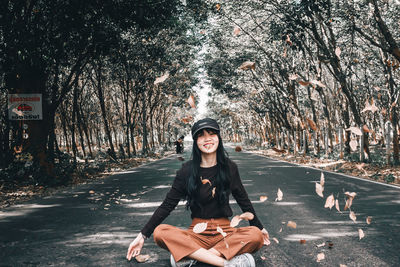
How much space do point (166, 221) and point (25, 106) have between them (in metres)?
7.54

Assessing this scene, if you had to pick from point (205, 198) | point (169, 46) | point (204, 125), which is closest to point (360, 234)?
point (205, 198)

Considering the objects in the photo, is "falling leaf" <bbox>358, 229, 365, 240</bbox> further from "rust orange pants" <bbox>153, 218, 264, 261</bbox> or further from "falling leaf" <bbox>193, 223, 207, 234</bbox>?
"falling leaf" <bbox>193, 223, 207, 234</bbox>

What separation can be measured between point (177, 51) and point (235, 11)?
838 cm

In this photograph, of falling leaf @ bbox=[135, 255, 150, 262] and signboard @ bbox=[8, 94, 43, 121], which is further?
signboard @ bbox=[8, 94, 43, 121]

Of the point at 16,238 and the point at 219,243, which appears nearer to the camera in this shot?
the point at 219,243

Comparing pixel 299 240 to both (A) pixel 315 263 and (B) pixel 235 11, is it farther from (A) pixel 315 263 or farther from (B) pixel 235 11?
(B) pixel 235 11

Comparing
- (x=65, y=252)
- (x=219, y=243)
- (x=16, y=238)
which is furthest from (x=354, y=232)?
(x=16, y=238)

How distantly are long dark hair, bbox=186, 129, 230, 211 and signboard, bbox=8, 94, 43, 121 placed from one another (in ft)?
31.6

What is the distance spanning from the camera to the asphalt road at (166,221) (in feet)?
15.6

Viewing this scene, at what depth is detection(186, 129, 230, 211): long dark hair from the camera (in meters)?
3.95

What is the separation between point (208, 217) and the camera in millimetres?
4035

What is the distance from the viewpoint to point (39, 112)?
12484 mm

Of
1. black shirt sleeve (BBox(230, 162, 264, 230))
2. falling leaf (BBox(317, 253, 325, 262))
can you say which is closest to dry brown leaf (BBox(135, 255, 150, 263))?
black shirt sleeve (BBox(230, 162, 264, 230))

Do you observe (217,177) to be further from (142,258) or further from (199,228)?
(142,258)
